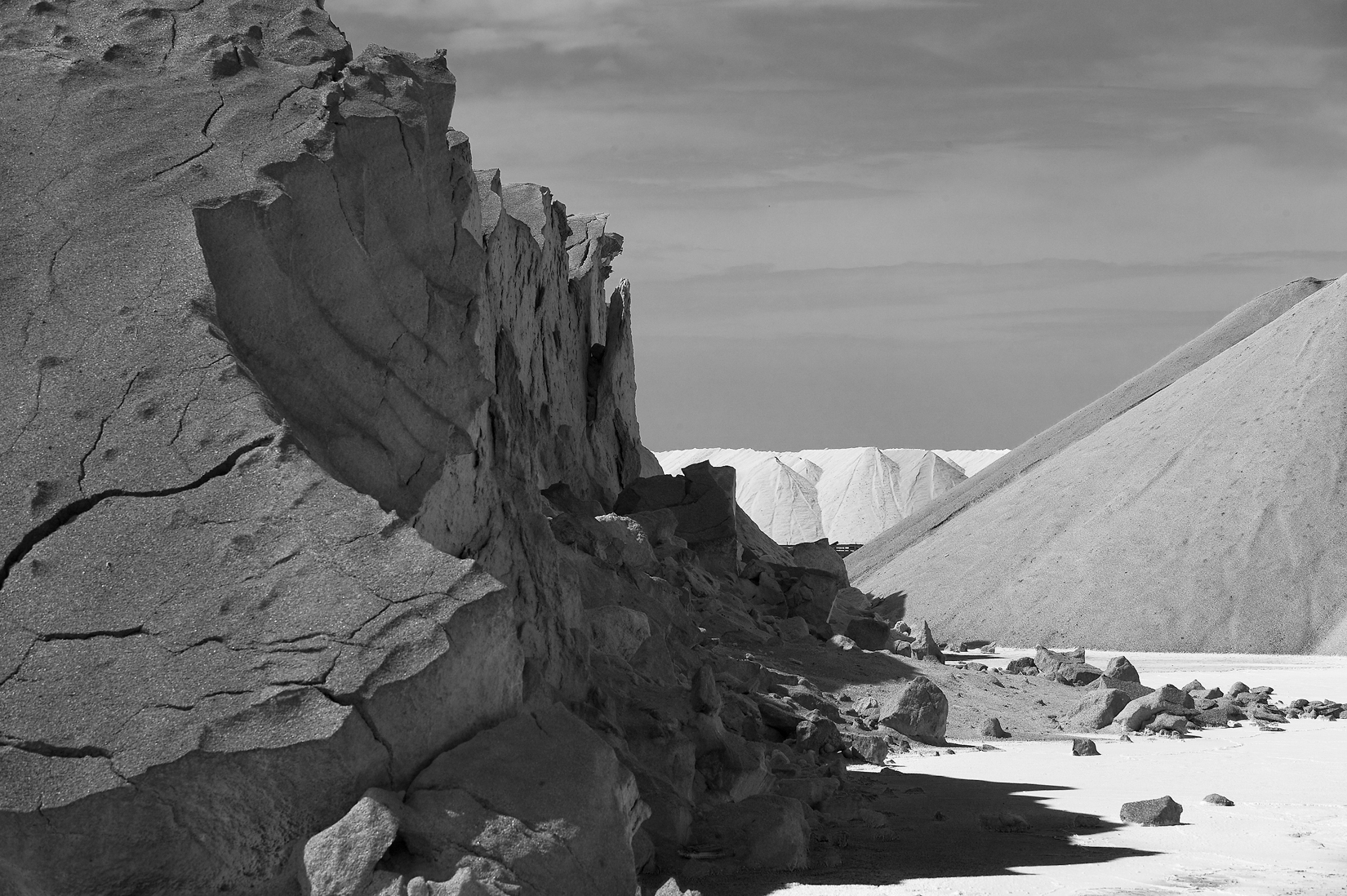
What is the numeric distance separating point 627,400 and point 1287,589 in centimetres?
1160

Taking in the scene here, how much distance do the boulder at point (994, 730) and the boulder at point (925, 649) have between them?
3532mm

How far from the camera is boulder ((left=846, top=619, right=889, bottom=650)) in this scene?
16109mm

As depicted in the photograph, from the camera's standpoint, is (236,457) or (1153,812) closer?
(236,457)

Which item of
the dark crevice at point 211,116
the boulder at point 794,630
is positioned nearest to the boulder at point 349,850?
the dark crevice at point 211,116

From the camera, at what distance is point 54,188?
208 inches

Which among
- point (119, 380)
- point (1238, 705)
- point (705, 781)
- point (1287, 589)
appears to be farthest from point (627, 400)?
point (119, 380)

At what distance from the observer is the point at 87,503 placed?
431cm

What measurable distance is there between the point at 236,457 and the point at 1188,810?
522 cm

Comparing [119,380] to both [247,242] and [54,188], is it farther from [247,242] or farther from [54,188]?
[54,188]

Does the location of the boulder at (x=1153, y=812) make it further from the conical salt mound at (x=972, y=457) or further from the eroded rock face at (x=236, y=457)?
the conical salt mound at (x=972, y=457)

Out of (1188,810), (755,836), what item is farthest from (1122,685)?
(755,836)

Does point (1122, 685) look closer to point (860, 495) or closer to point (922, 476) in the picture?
point (860, 495)

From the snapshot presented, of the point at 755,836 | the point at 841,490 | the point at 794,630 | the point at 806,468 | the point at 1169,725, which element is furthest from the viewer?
the point at 806,468

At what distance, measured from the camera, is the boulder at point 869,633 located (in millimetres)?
16109
